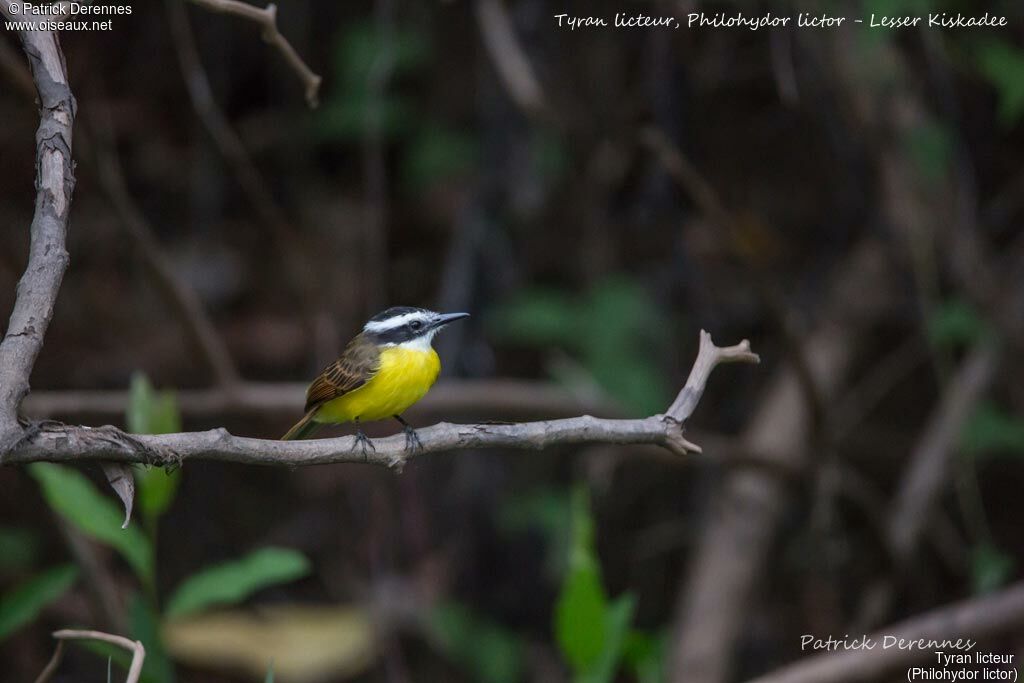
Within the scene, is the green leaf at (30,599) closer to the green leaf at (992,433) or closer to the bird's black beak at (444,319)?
the bird's black beak at (444,319)

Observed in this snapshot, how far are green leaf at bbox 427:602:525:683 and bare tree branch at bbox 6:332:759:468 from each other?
3.24 metres

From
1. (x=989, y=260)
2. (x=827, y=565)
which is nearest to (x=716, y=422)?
(x=827, y=565)

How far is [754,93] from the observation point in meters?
6.32

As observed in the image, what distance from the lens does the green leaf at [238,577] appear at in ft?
10.1

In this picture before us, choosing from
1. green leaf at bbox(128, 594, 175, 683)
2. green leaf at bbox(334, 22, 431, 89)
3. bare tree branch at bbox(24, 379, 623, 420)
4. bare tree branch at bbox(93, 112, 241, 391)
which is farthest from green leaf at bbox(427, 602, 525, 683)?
green leaf at bbox(334, 22, 431, 89)

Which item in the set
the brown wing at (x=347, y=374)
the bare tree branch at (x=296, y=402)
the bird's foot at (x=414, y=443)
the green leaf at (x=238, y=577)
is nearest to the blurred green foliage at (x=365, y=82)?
the bare tree branch at (x=296, y=402)

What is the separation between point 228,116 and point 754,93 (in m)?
3.32

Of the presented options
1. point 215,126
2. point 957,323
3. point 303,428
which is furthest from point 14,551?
point 957,323

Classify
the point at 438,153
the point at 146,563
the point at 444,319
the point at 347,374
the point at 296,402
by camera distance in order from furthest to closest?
the point at 438,153
the point at 296,402
the point at 444,319
the point at 347,374
the point at 146,563

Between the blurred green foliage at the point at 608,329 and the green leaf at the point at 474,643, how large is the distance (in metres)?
1.49

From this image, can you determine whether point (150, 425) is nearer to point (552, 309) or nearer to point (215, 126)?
point (215, 126)

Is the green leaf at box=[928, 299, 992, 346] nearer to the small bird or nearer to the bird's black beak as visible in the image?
the bird's black beak

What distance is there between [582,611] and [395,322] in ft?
4.37

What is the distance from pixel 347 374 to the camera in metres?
3.73
